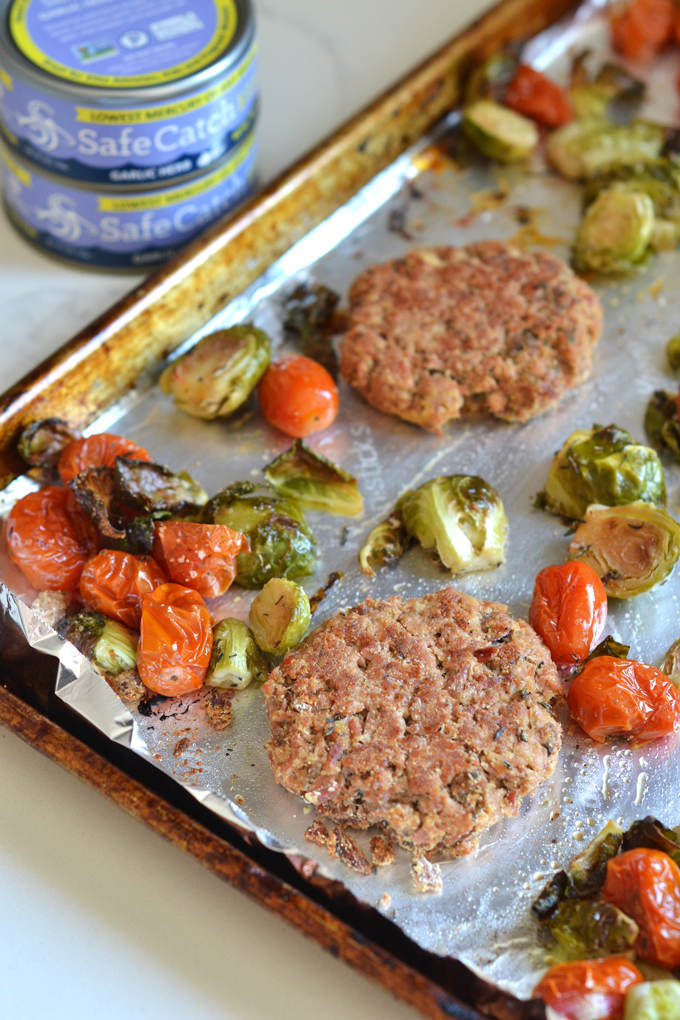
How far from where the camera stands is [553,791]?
9.32 feet

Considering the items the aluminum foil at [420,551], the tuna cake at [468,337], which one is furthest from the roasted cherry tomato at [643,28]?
the tuna cake at [468,337]

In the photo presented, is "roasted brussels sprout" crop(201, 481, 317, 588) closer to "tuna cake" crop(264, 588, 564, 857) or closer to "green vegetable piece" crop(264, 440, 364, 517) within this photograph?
"green vegetable piece" crop(264, 440, 364, 517)

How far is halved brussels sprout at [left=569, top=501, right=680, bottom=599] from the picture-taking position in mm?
3137

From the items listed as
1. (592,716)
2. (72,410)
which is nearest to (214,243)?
(72,410)

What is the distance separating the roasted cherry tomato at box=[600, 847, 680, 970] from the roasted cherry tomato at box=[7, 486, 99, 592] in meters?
1.87

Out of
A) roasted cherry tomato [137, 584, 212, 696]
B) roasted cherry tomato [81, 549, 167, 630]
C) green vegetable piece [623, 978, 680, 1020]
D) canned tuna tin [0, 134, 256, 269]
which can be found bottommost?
green vegetable piece [623, 978, 680, 1020]

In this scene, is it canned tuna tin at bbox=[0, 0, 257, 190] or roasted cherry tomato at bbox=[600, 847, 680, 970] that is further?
canned tuna tin at bbox=[0, 0, 257, 190]

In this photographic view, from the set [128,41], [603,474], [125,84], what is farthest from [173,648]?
[128,41]

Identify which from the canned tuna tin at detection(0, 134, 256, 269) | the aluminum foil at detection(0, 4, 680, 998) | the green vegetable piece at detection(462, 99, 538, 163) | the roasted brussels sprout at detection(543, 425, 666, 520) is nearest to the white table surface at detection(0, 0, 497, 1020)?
the aluminum foil at detection(0, 4, 680, 998)

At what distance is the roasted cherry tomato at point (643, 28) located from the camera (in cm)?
513

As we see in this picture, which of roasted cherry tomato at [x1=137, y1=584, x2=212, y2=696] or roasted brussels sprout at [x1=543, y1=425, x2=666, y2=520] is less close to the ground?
roasted cherry tomato at [x1=137, y1=584, x2=212, y2=696]

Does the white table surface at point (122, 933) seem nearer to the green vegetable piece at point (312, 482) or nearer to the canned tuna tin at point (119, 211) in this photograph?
the green vegetable piece at point (312, 482)

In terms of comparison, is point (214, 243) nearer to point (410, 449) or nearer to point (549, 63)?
point (410, 449)

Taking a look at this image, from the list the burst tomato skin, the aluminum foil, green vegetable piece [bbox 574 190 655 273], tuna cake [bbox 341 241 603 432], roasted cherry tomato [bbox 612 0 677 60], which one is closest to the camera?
the aluminum foil
